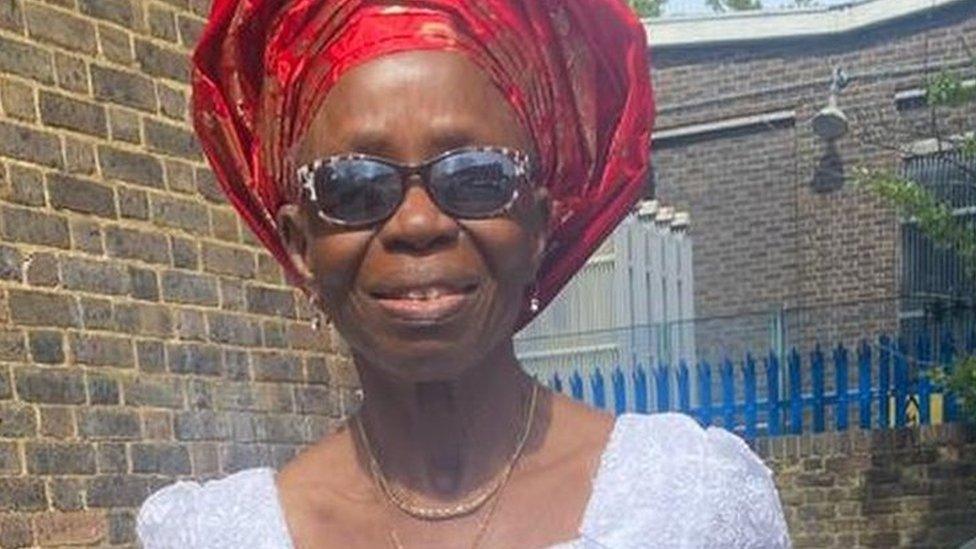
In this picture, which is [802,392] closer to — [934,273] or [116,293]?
[934,273]

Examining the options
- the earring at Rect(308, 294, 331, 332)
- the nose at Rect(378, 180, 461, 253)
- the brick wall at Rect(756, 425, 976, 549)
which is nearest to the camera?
the nose at Rect(378, 180, 461, 253)

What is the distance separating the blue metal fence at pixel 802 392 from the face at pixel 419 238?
24.7 ft

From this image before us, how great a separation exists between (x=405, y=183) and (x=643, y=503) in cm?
42

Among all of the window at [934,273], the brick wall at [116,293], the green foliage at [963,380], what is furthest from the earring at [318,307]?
the window at [934,273]

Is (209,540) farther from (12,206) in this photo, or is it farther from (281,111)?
(12,206)

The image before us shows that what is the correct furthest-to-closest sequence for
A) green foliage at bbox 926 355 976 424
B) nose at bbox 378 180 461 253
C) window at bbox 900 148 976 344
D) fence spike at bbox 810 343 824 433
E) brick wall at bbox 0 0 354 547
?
1. window at bbox 900 148 976 344
2. fence spike at bbox 810 343 824 433
3. green foliage at bbox 926 355 976 424
4. brick wall at bbox 0 0 354 547
5. nose at bbox 378 180 461 253

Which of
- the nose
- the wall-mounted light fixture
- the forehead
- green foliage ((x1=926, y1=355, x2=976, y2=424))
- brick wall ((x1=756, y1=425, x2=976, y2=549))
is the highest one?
the wall-mounted light fixture

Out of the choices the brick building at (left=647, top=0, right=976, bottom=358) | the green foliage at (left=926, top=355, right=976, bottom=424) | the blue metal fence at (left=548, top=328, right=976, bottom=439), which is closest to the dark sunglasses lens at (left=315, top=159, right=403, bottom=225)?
the green foliage at (left=926, top=355, right=976, bottom=424)

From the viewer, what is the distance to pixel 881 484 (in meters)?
8.49

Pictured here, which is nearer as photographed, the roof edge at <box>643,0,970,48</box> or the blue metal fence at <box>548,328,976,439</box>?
the blue metal fence at <box>548,328,976,439</box>

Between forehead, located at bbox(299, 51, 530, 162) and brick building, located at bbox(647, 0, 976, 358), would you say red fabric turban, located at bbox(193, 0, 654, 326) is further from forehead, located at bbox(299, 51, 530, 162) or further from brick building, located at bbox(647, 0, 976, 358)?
brick building, located at bbox(647, 0, 976, 358)

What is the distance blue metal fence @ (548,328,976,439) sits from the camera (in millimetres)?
9141

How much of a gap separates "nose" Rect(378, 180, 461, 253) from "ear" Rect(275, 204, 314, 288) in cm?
12

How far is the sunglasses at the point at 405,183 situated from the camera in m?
1.47
